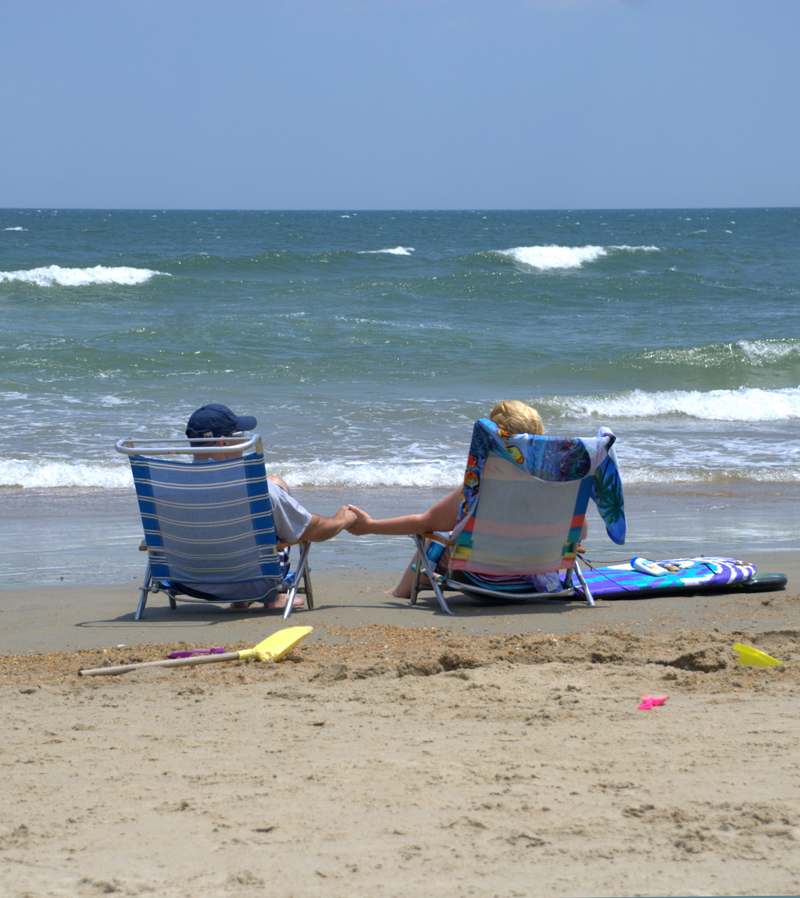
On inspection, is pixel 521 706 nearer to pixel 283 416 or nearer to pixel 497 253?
pixel 283 416

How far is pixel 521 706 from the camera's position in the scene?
4.30m

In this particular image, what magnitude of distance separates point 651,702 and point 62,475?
24.3 ft

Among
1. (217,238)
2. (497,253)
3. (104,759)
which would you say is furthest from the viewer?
(217,238)

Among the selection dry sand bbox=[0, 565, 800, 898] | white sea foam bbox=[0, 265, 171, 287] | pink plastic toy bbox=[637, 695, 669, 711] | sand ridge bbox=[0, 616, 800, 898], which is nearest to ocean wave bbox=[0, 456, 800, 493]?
dry sand bbox=[0, 565, 800, 898]

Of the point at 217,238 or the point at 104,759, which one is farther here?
the point at 217,238

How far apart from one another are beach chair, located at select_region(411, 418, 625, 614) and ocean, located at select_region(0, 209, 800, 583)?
1.50 metres

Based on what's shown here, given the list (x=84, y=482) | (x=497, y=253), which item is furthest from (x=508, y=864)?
(x=497, y=253)

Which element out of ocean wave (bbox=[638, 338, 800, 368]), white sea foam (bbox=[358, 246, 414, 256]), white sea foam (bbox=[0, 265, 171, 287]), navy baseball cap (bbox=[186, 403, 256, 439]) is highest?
white sea foam (bbox=[358, 246, 414, 256])

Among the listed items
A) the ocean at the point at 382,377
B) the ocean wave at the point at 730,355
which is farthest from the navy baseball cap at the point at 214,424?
the ocean wave at the point at 730,355

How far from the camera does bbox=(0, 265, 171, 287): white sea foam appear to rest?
3000cm

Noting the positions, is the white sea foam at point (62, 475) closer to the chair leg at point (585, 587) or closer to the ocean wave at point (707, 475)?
the ocean wave at point (707, 475)

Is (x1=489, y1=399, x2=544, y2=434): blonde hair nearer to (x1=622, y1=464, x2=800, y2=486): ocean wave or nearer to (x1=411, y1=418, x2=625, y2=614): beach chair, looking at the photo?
(x1=411, y1=418, x2=625, y2=614): beach chair

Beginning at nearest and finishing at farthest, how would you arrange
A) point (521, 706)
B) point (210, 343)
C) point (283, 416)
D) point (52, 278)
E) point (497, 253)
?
point (521, 706) → point (283, 416) → point (210, 343) → point (52, 278) → point (497, 253)

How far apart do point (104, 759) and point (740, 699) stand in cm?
205
